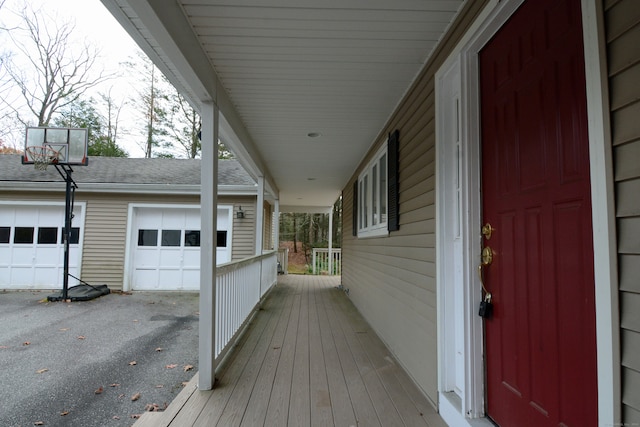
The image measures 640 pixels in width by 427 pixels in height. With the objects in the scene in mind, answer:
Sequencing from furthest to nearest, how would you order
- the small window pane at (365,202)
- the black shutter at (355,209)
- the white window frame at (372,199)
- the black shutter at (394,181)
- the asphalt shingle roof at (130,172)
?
the asphalt shingle roof at (130,172) < the black shutter at (355,209) < the small window pane at (365,202) < the white window frame at (372,199) < the black shutter at (394,181)

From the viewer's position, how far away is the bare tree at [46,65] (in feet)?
37.3

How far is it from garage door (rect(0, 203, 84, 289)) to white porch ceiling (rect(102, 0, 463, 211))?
6449mm

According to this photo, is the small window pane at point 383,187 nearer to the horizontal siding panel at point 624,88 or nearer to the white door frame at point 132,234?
the horizontal siding panel at point 624,88

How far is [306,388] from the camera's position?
245 cm

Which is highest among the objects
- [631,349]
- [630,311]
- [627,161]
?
[627,161]

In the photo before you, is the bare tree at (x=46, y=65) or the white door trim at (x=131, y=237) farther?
the bare tree at (x=46, y=65)

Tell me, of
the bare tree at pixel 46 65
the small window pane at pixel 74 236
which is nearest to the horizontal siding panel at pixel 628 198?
the small window pane at pixel 74 236

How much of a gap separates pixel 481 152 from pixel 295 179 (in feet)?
18.3

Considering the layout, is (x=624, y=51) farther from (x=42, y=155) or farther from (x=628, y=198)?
(x=42, y=155)

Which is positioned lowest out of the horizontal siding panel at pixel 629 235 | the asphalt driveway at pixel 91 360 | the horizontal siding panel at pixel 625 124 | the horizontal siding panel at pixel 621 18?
the asphalt driveway at pixel 91 360

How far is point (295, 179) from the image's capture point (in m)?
7.24

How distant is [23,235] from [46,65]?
796 cm

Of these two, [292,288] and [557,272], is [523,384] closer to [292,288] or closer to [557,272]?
[557,272]

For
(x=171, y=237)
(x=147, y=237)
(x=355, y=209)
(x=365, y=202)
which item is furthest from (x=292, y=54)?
(x=147, y=237)
